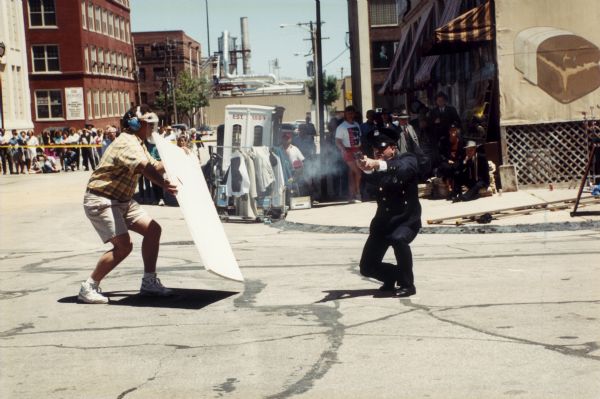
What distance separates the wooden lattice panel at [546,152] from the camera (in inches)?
771

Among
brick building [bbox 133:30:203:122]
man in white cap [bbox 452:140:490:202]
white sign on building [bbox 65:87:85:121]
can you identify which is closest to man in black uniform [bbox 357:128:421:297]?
man in white cap [bbox 452:140:490:202]

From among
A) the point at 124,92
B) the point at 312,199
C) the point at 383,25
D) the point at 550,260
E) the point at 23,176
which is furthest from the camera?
the point at 124,92

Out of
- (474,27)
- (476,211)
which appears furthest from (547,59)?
(476,211)

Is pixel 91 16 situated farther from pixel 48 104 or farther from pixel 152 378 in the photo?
pixel 152 378

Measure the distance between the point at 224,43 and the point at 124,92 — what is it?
30743 millimetres

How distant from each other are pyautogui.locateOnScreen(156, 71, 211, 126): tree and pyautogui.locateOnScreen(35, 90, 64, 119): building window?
3787 centimetres

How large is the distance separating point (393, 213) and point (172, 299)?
2.12 metres

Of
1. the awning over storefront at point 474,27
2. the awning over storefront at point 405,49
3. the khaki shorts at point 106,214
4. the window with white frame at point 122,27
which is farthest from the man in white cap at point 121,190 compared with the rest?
the window with white frame at point 122,27

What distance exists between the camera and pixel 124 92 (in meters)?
87.4

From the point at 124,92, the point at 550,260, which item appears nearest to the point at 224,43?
the point at 124,92

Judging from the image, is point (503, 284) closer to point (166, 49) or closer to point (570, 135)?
point (570, 135)

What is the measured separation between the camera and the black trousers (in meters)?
8.90

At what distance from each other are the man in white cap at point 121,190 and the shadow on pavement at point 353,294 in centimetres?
160

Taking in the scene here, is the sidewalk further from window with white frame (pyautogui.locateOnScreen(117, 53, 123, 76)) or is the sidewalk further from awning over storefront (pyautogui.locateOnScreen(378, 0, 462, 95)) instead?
window with white frame (pyautogui.locateOnScreen(117, 53, 123, 76))
